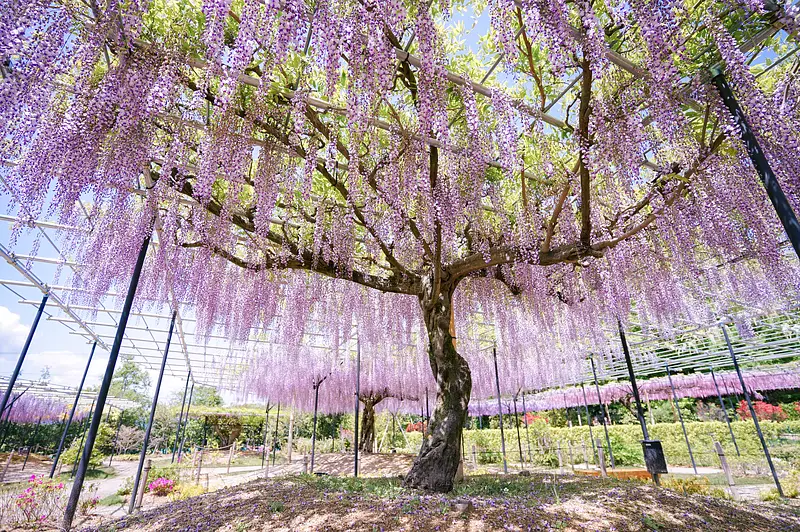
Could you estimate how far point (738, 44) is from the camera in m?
3.19

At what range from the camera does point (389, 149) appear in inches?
161

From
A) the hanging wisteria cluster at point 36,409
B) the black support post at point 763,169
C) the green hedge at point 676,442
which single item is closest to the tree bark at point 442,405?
the black support post at point 763,169

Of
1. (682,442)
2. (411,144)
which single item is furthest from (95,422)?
(682,442)

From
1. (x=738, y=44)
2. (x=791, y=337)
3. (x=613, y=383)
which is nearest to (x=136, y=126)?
(x=738, y=44)

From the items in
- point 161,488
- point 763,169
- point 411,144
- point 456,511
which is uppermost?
point 411,144

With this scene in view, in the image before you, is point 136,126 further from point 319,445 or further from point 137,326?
point 319,445

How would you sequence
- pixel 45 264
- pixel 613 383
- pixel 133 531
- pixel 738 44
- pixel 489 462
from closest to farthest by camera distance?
pixel 738 44 → pixel 133 531 → pixel 45 264 → pixel 489 462 → pixel 613 383

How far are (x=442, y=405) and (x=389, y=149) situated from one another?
3063 mm

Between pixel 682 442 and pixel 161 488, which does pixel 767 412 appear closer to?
pixel 682 442

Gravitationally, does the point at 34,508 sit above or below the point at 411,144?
below

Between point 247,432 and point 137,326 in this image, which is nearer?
point 137,326

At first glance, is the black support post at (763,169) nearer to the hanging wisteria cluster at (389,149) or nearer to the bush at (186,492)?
the hanging wisteria cluster at (389,149)

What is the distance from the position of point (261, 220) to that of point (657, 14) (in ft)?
12.5

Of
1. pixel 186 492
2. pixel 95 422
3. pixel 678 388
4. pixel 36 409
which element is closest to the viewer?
pixel 95 422
